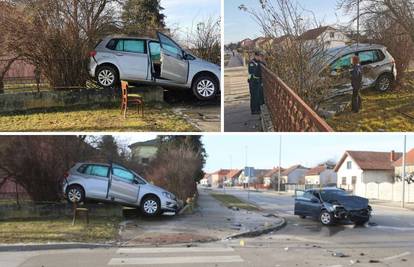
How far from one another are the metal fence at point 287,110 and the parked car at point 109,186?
23.2ft

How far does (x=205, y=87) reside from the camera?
29.3ft

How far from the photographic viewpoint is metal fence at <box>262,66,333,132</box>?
25.2ft

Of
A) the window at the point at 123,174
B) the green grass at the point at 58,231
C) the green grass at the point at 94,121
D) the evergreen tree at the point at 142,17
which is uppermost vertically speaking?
the evergreen tree at the point at 142,17

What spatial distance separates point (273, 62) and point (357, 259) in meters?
4.16

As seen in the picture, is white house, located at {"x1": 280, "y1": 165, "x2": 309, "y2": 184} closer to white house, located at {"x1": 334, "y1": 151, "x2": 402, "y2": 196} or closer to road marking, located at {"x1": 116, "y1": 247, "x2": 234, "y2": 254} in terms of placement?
white house, located at {"x1": 334, "y1": 151, "x2": 402, "y2": 196}

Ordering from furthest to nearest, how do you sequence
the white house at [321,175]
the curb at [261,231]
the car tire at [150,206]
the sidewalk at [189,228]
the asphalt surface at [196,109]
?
the white house at [321,175], the car tire at [150,206], the curb at [261,231], the sidewalk at [189,228], the asphalt surface at [196,109]

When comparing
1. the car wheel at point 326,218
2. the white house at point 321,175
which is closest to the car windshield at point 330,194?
the car wheel at point 326,218

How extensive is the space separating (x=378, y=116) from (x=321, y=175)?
29.5 metres

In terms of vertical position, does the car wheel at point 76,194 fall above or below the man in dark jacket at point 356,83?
below

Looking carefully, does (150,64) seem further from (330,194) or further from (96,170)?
(330,194)

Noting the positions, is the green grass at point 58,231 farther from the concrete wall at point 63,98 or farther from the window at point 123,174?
the concrete wall at point 63,98

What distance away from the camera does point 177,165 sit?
17672 mm

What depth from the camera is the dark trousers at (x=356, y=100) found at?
789 centimetres

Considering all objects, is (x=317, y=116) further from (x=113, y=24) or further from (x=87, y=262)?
(x=87, y=262)
